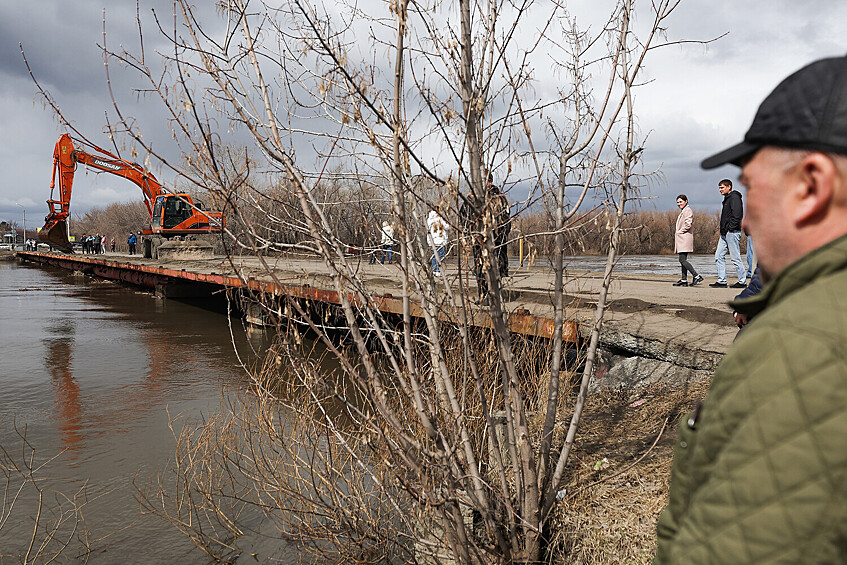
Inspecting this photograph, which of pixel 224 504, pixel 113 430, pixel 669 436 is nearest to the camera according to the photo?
pixel 669 436

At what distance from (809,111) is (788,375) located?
0.39m

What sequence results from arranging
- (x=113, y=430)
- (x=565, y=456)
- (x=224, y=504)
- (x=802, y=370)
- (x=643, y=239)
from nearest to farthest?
1. (x=802, y=370)
2. (x=565, y=456)
3. (x=643, y=239)
4. (x=224, y=504)
5. (x=113, y=430)

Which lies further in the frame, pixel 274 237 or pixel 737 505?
pixel 274 237

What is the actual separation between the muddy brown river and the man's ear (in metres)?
4.53

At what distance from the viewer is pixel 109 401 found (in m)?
8.55

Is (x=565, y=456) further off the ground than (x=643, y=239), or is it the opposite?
(x=643, y=239)

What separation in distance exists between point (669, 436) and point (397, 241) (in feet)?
8.47

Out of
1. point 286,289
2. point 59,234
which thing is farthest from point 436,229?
point 59,234

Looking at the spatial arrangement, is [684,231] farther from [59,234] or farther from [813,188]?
[59,234]

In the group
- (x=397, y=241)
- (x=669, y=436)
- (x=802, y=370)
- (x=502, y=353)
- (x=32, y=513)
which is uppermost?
(x=397, y=241)

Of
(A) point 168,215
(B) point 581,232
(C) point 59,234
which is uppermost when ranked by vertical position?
(A) point 168,215

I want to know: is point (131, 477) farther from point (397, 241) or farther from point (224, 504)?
point (397, 241)

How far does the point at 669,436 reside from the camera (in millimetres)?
4211

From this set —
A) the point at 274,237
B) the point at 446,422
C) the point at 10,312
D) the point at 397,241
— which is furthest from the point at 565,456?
the point at 10,312
